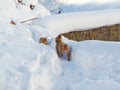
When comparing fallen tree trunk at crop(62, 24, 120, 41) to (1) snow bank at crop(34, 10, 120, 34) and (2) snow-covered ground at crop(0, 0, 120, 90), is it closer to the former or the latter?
(1) snow bank at crop(34, 10, 120, 34)

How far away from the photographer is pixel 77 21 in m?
9.16

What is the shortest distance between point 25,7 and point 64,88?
6886 mm

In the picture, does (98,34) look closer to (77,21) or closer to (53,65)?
(77,21)

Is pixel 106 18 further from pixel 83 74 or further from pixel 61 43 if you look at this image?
pixel 83 74

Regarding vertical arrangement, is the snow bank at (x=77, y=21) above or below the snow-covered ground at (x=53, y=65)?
above

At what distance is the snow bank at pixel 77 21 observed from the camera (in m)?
8.86

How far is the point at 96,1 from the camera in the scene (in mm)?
24688

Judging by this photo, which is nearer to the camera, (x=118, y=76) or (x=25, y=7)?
(x=118, y=76)

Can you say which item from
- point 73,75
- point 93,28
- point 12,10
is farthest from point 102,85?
point 12,10

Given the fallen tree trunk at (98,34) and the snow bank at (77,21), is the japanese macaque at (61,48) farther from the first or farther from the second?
the fallen tree trunk at (98,34)

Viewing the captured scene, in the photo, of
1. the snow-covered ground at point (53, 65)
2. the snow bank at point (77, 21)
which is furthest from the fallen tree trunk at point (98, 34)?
the snow-covered ground at point (53, 65)

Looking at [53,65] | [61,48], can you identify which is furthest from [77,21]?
[53,65]

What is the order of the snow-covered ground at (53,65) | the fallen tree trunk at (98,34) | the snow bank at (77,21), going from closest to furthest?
the snow-covered ground at (53,65)
the snow bank at (77,21)
the fallen tree trunk at (98,34)

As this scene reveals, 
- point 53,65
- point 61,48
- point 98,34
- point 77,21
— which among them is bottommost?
point 53,65
